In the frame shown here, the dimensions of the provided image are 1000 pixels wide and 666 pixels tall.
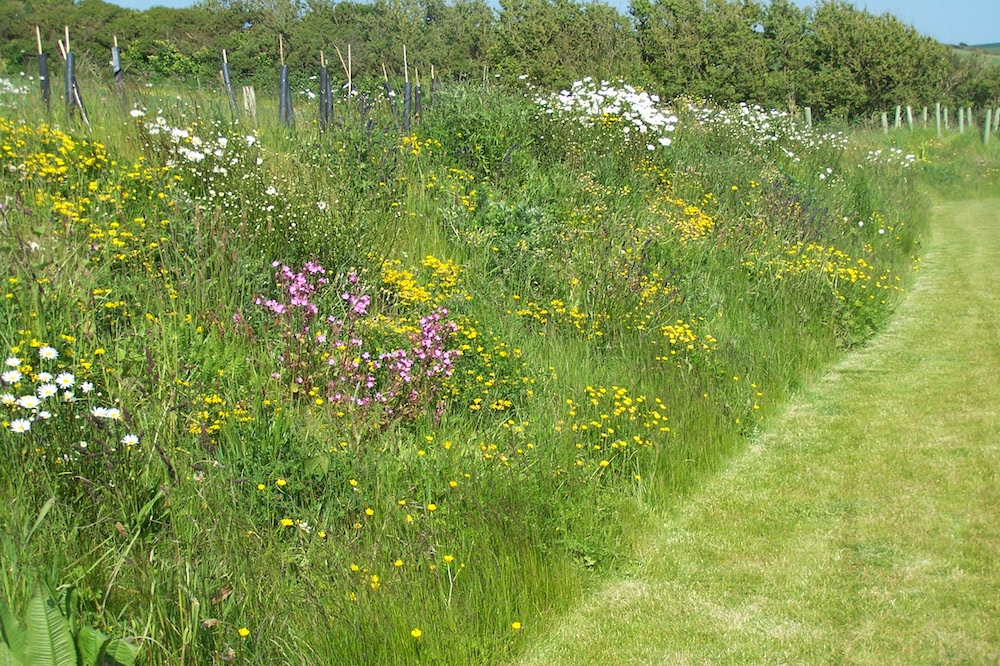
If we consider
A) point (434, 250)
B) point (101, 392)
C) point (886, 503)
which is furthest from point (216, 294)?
point (886, 503)

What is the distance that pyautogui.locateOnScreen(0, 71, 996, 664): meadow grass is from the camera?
11.3 feet

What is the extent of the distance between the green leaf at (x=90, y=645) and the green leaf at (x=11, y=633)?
17cm

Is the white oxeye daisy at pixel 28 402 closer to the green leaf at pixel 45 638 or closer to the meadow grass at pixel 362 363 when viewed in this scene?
the meadow grass at pixel 362 363

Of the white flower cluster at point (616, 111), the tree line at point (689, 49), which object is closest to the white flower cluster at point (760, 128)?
the white flower cluster at point (616, 111)

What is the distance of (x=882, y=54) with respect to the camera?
117 feet

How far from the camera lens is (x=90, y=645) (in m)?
2.78

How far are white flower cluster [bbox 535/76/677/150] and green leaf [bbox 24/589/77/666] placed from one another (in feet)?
29.2

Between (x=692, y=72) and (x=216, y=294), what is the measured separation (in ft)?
121

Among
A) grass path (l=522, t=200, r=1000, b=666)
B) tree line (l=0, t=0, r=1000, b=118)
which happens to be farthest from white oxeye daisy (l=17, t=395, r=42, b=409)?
tree line (l=0, t=0, r=1000, b=118)

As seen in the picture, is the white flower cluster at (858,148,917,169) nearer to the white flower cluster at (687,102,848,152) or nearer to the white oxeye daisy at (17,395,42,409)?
the white flower cluster at (687,102,848,152)

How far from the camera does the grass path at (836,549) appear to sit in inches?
146

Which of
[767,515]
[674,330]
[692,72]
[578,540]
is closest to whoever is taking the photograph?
[578,540]

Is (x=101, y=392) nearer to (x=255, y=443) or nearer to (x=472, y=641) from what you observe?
(x=255, y=443)

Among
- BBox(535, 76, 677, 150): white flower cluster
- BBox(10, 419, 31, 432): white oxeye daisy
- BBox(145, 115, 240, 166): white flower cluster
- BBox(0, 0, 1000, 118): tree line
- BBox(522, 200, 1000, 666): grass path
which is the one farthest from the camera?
BBox(0, 0, 1000, 118): tree line
